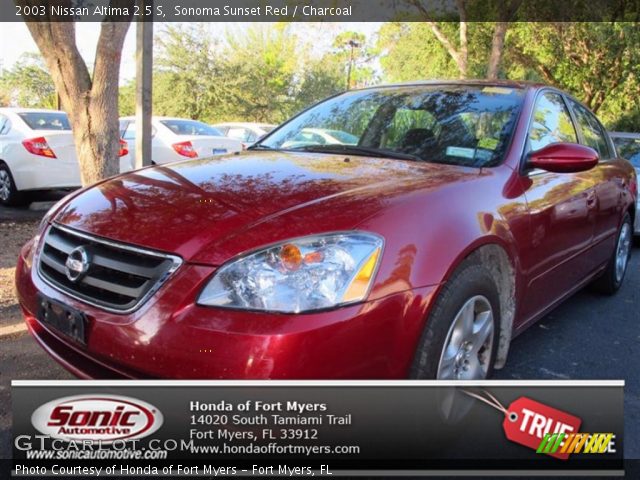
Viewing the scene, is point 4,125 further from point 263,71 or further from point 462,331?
point 263,71

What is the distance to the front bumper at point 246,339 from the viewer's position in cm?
173

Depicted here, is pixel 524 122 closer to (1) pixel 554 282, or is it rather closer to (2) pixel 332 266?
(1) pixel 554 282

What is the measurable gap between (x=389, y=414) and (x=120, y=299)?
100cm

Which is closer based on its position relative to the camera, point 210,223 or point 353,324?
point 353,324

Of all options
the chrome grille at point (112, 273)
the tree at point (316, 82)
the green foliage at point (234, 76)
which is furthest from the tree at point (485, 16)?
the tree at point (316, 82)

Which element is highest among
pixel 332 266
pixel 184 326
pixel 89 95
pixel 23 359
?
pixel 89 95

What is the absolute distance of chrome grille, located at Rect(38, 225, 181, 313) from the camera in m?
1.88

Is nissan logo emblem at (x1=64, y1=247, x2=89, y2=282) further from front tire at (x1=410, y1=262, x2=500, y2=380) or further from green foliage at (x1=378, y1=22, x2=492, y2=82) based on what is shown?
green foliage at (x1=378, y1=22, x2=492, y2=82)

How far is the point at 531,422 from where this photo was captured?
218cm

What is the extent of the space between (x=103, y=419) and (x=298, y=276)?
33.1 inches

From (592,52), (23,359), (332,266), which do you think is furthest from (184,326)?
(592,52)

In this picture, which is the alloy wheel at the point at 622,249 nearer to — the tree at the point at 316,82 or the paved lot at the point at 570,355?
the paved lot at the point at 570,355

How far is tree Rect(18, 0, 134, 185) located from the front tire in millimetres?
3748

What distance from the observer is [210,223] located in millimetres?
1996
